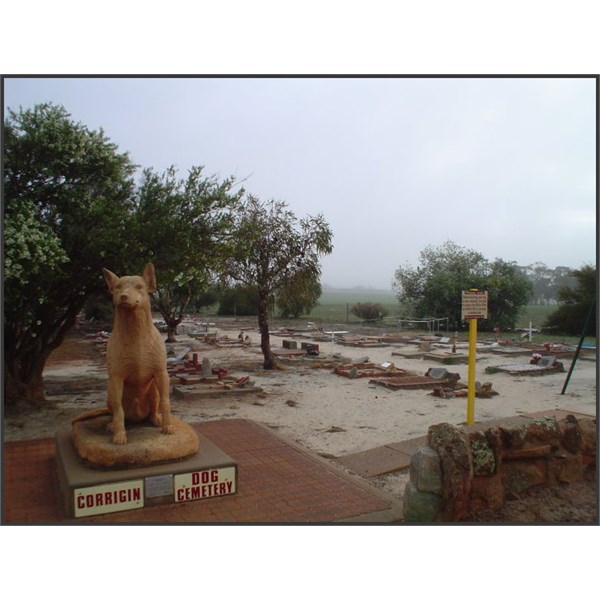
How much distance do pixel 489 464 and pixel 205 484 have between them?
2448 millimetres

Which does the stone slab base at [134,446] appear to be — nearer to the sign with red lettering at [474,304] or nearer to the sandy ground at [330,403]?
the sandy ground at [330,403]

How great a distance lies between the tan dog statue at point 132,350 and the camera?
4.83 meters

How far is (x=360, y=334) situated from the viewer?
1029 inches

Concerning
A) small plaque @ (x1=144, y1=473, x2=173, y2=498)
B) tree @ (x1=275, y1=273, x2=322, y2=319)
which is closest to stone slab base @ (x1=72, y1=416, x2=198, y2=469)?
small plaque @ (x1=144, y1=473, x2=173, y2=498)

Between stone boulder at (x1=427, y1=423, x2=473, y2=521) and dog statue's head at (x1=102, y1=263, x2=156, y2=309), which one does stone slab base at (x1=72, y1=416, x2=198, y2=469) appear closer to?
dog statue's head at (x1=102, y1=263, x2=156, y2=309)

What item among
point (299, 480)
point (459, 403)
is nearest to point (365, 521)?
point (299, 480)

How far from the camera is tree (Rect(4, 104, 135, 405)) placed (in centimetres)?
705

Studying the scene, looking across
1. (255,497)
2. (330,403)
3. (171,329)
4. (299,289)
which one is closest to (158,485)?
(255,497)

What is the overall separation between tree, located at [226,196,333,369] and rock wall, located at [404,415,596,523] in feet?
36.9

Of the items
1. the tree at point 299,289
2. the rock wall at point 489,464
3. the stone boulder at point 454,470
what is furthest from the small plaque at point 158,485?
the tree at point 299,289

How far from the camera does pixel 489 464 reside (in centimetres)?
417

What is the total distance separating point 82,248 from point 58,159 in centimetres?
148

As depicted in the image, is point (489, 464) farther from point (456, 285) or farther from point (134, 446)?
point (456, 285)

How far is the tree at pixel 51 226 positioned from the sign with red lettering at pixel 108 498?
10.9 ft
